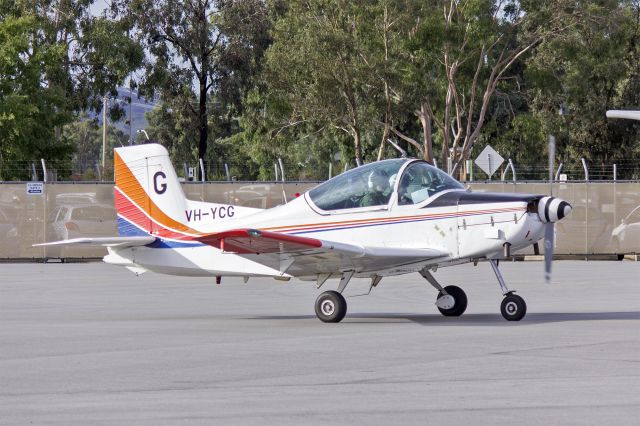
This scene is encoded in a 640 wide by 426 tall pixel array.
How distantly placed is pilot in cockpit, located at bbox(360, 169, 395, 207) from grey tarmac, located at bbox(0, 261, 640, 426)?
63.7 inches

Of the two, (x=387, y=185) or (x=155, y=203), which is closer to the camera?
(x=387, y=185)

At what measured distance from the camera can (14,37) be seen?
4653cm

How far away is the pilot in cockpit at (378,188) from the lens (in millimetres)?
14891

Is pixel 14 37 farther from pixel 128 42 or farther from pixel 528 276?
pixel 528 276

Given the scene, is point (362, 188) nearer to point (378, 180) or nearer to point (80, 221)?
point (378, 180)

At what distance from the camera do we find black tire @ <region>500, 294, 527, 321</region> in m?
14.5

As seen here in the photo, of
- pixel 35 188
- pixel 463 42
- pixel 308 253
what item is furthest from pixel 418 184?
pixel 463 42

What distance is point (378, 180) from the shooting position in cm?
1493

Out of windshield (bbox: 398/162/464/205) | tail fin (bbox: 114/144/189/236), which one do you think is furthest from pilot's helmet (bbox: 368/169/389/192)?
tail fin (bbox: 114/144/189/236)

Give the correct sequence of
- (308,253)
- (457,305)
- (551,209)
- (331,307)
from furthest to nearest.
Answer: (457,305), (331,307), (308,253), (551,209)

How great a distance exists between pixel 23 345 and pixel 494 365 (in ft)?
16.9

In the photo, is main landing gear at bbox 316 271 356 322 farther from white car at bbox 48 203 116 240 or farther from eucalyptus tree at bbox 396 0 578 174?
eucalyptus tree at bbox 396 0 578 174

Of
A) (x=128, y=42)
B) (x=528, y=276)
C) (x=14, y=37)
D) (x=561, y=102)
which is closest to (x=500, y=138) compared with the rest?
(x=561, y=102)

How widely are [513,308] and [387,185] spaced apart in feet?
7.43
